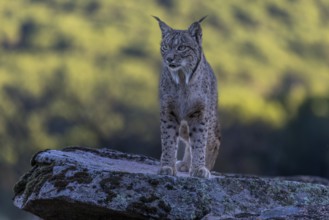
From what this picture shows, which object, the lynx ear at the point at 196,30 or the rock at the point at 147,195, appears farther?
the lynx ear at the point at 196,30

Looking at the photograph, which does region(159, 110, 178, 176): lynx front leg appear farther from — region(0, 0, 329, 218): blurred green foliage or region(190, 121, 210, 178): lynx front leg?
region(0, 0, 329, 218): blurred green foliage

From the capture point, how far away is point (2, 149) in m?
82.6

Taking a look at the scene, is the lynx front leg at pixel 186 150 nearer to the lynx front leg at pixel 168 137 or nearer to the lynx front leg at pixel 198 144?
the lynx front leg at pixel 198 144

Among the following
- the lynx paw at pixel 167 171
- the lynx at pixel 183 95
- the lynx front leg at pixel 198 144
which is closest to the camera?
the lynx paw at pixel 167 171

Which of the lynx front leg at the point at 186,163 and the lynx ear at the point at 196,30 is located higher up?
the lynx ear at the point at 196,30

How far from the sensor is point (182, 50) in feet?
42.4

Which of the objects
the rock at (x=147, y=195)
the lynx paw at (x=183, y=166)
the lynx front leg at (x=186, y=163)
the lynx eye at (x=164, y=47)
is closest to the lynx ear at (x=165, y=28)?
the lynx eye at (x=164, y=47)

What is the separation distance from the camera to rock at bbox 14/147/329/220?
11.7 meters

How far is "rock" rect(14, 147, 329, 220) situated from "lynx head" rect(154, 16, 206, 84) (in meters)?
1.92

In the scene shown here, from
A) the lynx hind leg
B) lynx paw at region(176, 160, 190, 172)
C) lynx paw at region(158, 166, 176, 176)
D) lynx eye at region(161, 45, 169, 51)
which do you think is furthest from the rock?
the lynx hind leg

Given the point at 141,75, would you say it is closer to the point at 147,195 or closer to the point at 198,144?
the point at 198,144

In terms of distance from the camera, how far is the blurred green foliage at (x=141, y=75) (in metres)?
58.2

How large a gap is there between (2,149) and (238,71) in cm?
2844

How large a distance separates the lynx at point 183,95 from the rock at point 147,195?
78 centimetres
